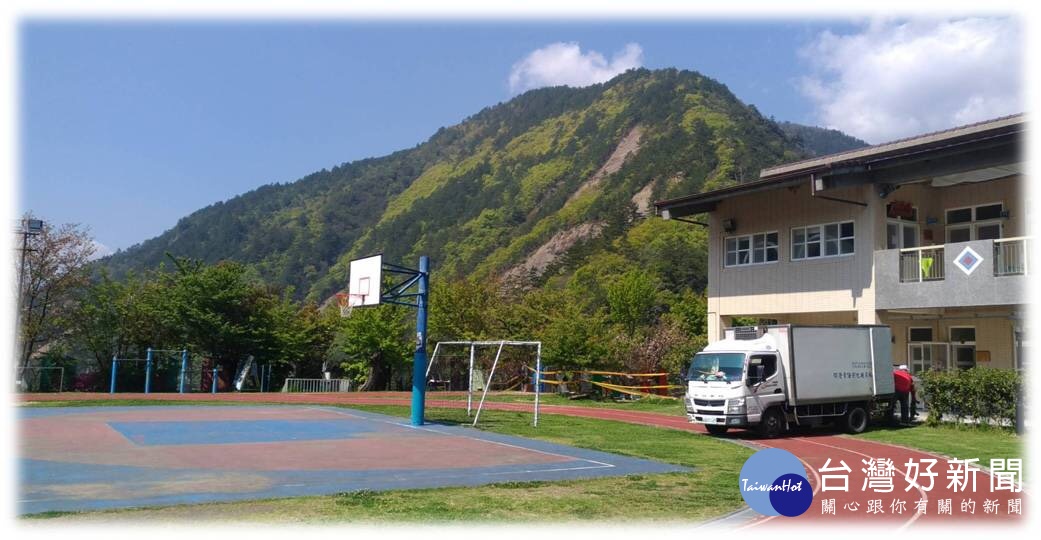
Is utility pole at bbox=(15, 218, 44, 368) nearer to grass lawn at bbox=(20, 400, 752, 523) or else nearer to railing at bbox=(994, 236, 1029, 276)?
grass lawn at bbox=(20, 400, 752, 523)

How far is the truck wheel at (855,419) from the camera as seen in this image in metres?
21.4

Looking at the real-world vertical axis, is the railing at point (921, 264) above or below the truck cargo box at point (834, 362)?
above

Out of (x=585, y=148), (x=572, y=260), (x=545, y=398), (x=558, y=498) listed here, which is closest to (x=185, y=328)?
(x=545, y=398)

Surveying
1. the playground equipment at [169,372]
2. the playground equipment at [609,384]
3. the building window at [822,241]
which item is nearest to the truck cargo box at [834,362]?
the building window at [822,241]

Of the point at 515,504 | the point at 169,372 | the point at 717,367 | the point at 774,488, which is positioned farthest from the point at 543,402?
the point at 515,504

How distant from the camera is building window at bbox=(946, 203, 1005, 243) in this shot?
83.4ft

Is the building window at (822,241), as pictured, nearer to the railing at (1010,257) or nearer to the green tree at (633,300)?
the railing at (1010,257)

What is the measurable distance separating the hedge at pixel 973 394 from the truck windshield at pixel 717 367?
254 inches

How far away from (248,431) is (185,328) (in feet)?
86.9

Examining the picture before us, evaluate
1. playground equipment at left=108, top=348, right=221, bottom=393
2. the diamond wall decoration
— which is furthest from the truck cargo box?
→ playground equipment at left=108, top=348, right=221, bottom=393

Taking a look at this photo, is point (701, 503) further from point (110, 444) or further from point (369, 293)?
point (369, 293)

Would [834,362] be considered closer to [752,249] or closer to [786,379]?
[786,379]

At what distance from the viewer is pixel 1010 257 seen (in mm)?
22312

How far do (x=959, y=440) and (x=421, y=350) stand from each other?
13731 mm
